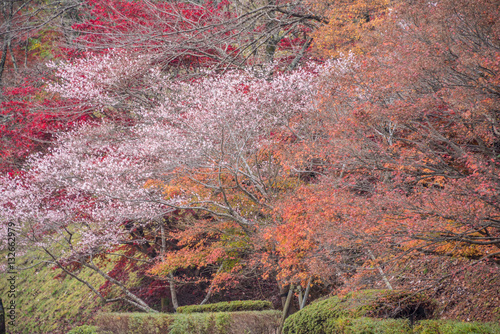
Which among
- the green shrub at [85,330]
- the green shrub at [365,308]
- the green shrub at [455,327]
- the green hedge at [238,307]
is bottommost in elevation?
the green shrub at [85,330]

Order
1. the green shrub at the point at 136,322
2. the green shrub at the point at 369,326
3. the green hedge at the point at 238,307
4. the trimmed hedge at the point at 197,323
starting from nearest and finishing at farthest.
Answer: the green shrub at the point at 369,326 < the trimmed hedge at the point at 197,323 < the green shrub at the point at 136,322 < the green hedge at the point at 238,307

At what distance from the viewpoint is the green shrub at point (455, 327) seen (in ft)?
15.5

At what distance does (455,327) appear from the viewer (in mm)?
4922

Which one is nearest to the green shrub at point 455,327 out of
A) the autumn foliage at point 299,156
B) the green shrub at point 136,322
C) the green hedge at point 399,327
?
the green hedge at point 399,327

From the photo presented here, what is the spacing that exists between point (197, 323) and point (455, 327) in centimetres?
686

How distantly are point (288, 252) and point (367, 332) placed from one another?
2.74m

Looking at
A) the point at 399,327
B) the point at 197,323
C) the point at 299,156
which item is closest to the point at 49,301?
the point at 197,323

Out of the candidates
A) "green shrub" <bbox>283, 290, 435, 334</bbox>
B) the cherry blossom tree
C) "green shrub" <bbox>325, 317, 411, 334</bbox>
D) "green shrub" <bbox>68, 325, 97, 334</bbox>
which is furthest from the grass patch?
"green shrub" <bbox>325, 317, 411, 334</bbox>

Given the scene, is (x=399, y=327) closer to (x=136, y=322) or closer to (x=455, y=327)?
(x=455, y=327)

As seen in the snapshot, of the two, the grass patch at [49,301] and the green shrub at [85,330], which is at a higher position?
the green shrub at [85,330]

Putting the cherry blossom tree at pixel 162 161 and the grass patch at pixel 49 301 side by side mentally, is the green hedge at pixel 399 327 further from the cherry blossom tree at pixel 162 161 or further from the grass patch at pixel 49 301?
the grass patch at pixel 49 301

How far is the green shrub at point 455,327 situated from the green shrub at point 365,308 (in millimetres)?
515

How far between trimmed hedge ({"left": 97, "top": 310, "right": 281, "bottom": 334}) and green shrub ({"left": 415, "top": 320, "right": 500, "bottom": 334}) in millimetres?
4621

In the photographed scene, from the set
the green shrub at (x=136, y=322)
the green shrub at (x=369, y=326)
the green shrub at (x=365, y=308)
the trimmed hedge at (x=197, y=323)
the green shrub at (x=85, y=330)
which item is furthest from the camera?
the green shrub at (x=85, y=330)
